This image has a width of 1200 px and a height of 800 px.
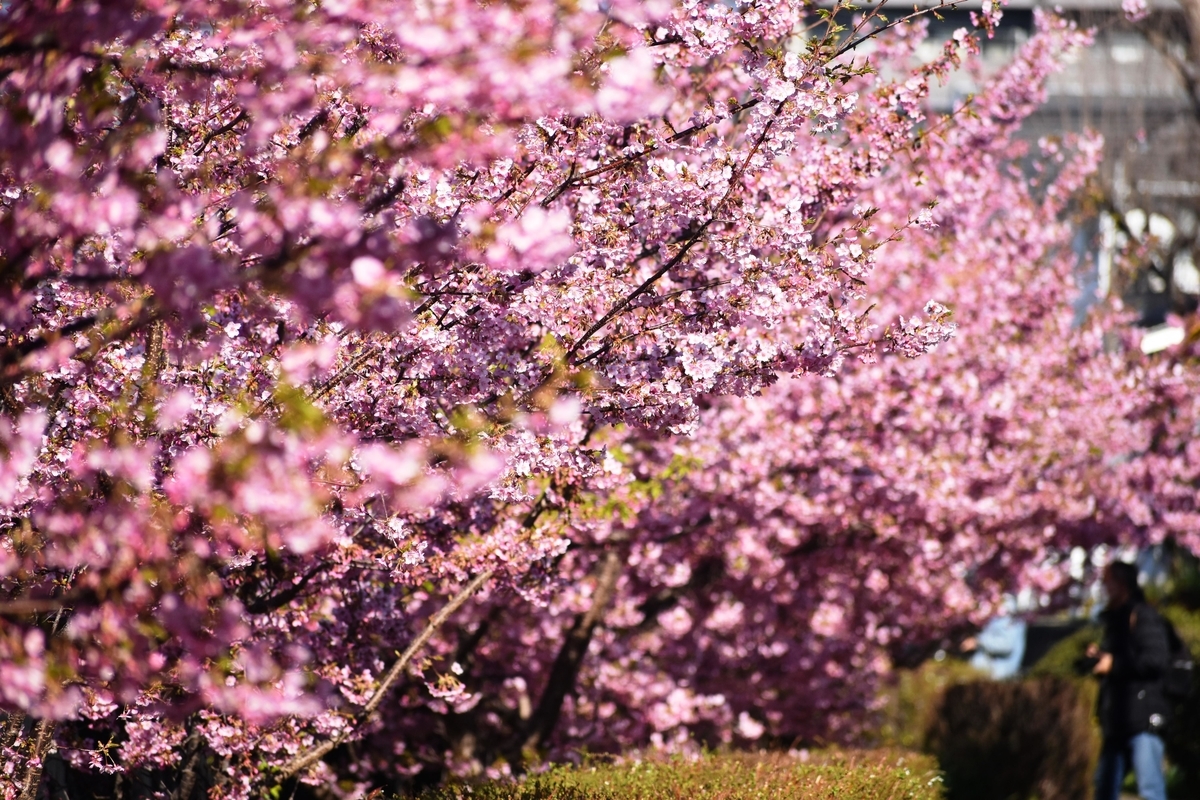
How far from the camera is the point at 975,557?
12.8m

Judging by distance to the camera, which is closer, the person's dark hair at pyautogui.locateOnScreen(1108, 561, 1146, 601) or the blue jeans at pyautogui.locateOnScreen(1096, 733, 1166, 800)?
the blue jeans at pyautogui.locateOnScreen(1096, 733, 1166, 800)

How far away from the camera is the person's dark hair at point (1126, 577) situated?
11.0m

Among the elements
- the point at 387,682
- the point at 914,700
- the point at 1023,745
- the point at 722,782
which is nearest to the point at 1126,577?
the point at 1023,745

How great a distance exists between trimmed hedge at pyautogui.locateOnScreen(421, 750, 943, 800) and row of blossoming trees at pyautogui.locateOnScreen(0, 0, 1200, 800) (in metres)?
0.67

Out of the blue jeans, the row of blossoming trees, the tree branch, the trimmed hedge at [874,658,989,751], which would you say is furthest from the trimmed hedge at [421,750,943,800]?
the trimmed hedge at [874,658,989,751]

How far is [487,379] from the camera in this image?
5559 mm

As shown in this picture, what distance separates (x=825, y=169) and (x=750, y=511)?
3813 millimetres

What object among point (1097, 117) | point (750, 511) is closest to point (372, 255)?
point (750, 511)

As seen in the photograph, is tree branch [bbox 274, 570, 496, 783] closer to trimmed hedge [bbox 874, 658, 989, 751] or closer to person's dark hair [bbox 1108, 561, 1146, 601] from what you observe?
person's dark hair [bbox 1108, 561, 1146, 601]

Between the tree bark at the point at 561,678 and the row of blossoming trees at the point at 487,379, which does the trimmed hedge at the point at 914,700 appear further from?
the tree bark at the point at 561,678

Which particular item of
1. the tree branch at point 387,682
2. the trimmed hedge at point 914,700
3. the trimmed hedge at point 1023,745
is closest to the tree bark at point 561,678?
the tree branch at point 387,682

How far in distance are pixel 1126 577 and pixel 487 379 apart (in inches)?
288

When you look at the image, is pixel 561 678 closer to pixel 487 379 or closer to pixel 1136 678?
pixel 487 379

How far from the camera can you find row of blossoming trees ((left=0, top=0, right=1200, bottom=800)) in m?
3.03
